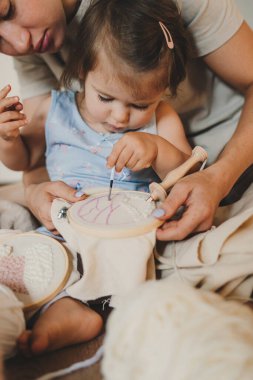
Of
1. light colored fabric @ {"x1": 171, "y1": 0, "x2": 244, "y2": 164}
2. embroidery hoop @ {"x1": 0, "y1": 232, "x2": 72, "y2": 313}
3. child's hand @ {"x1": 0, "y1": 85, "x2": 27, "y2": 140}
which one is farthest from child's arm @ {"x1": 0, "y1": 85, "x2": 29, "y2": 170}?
light colored fabric @ {"x1": 171, "y1": 0, "x2": 244, "y2": 164}

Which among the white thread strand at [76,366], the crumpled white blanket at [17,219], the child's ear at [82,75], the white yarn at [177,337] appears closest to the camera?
the white yarn at [177,337]

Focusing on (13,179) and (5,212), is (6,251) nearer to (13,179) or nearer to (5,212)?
(5,212)

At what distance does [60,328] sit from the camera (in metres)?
0.57

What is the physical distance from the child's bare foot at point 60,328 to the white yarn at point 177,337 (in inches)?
6.7

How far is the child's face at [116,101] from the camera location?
0.77 meters

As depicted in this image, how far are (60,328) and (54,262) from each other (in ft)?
0.45

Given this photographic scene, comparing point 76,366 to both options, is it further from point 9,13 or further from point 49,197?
point 9,13

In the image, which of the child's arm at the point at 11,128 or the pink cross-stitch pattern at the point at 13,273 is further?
the child's arm at the point at 11,128

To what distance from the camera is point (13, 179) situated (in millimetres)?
1616

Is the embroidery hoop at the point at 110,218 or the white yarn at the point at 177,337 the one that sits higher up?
the white yarn at the point at 177,337

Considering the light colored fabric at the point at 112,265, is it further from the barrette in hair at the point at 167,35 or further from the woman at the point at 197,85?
the barrette in hair at the point at 167,35

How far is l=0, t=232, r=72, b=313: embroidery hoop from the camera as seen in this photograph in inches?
24.2

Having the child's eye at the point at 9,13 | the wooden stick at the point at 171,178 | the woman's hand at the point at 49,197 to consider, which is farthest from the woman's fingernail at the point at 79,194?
the child's eye at the point at 9,13

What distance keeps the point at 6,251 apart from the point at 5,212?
0.33m
